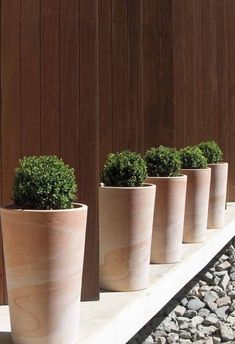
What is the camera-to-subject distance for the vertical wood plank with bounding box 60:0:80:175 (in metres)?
3.58

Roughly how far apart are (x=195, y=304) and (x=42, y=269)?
153 inches

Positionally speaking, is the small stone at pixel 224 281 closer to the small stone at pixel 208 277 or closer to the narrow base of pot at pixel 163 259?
the small stone at pixel 208 277

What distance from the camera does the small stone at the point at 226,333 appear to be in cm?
576

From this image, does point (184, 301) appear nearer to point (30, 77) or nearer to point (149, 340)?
point (149, 340)

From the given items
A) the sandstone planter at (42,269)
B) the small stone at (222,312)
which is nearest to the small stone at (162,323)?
the small stone at (222,312)

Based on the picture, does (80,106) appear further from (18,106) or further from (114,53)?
(114,53)

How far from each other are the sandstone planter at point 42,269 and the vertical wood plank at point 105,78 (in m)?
2.15

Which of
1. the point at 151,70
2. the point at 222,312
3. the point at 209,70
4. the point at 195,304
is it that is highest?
the point at 209,70

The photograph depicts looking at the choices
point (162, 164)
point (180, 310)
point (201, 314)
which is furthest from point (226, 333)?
point (162, 164)

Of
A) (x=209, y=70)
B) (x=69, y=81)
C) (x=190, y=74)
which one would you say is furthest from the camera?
(x=209, y=70)

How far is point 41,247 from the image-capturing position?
8.55 feet

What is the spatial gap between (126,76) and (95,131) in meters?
1.64

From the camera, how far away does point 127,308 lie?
348cm

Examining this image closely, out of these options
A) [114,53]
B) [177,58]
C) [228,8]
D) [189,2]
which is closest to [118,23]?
[114,53]
